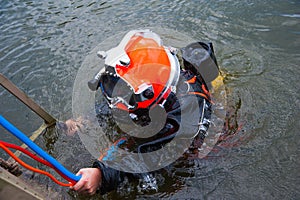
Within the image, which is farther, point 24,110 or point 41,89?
point 41,89

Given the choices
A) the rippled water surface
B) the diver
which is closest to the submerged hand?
the diver

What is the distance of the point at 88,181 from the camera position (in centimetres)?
186

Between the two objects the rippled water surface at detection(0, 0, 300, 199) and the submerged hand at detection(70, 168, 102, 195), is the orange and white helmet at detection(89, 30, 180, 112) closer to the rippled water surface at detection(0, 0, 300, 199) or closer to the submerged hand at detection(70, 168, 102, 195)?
the submerged hand at detection(70, 168, 102, 195)

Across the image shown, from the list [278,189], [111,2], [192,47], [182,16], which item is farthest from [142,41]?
[111,2]

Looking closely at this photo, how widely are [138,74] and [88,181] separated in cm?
77

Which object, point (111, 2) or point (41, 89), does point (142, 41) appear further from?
point (111, 2)

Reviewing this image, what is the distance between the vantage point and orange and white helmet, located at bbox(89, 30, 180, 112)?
1880mm

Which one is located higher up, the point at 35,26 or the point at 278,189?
the point at 35,26

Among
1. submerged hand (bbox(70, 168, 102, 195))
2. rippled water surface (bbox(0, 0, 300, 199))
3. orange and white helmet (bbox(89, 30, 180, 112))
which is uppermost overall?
orange and white helmet (bbox(89, 30, 180, 112))

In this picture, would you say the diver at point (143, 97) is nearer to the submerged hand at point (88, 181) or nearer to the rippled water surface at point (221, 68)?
the submerged hand at point (88, 181)

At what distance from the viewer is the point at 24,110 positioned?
128 inches

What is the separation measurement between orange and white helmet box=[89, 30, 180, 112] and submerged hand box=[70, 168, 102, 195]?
471mm

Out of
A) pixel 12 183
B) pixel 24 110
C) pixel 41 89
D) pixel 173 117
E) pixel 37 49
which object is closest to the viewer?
pixel 12 183

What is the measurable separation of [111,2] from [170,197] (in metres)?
3.67
